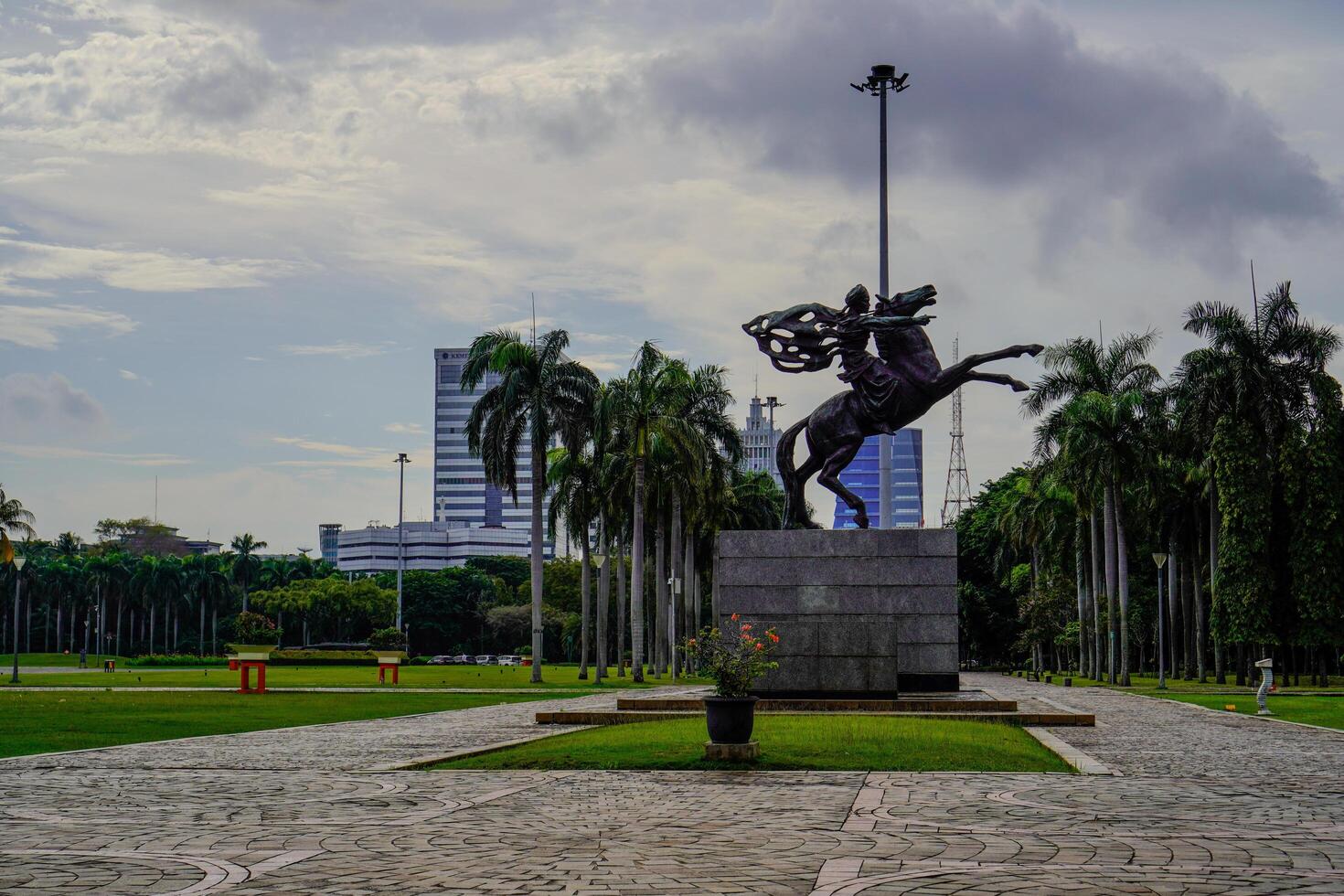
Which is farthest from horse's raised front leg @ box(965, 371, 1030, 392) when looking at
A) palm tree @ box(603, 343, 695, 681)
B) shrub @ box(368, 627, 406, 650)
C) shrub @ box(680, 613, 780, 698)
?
shrub @ box(368, 627, 406, 650)

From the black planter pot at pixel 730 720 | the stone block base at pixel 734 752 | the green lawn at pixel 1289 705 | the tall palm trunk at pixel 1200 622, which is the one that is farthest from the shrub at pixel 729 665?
the tall palm trunk at pixel 1200 622

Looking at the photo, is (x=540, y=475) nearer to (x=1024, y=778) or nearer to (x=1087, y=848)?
(x=1024, y=778)

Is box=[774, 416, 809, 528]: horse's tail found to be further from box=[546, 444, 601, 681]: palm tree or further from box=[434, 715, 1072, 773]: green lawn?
box=[546, 444, 601, 681]: palm tree

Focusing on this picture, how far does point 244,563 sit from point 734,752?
11410cm

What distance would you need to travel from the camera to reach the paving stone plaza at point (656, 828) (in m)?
7.82

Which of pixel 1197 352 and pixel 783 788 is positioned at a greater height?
pixel 1197 352

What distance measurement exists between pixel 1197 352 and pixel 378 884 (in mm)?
47478

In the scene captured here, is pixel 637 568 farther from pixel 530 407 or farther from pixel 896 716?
pixel 896 716


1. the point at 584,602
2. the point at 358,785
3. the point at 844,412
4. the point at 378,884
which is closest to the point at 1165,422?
the point at 584,602

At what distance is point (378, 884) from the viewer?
7.68 metres

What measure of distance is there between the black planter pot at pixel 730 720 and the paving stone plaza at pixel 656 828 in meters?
0.95

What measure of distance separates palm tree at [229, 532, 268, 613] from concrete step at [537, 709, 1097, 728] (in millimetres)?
102490

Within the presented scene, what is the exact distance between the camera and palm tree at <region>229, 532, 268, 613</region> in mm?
121188

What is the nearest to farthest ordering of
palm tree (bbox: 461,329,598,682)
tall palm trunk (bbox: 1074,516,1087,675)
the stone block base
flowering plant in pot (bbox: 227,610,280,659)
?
the stone block base < palm tree (bbox: 461,329,598,682) < tall palm trunk (bbox: 1074,516,1087,675) < flowering plant in pot (bbox: 227,610,280,659)
